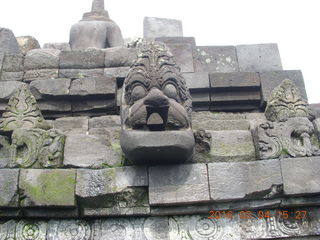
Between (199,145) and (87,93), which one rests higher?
(87,93)

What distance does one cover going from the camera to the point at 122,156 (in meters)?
4.46

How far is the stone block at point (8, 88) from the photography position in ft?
19.9

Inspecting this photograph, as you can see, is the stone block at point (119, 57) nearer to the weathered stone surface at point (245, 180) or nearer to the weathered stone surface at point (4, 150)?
the weathered stone surface at point (4, 150)

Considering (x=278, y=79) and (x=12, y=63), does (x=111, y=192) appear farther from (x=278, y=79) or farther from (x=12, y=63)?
(x=12, y=63)

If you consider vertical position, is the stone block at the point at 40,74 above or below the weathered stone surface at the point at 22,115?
above

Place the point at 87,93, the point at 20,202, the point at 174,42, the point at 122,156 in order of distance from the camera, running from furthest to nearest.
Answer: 1. the point at 174,42
2. the point at 87,93
3. the point at 122,156
4. the point at 20,202

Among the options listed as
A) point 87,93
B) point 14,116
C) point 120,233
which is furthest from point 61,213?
point 87,93

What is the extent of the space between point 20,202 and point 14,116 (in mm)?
1121

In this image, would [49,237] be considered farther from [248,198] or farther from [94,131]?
[248,198]

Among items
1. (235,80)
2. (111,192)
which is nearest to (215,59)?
(235,80)

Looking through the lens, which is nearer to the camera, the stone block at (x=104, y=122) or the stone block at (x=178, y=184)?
the stone block at (x=178, y=184)

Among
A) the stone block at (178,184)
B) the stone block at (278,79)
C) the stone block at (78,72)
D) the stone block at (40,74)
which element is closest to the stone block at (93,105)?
the stone block at (78,72)

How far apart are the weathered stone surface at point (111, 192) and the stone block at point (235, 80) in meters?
2.54

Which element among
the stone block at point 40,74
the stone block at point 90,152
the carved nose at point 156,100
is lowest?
the stone block at point 90,152
